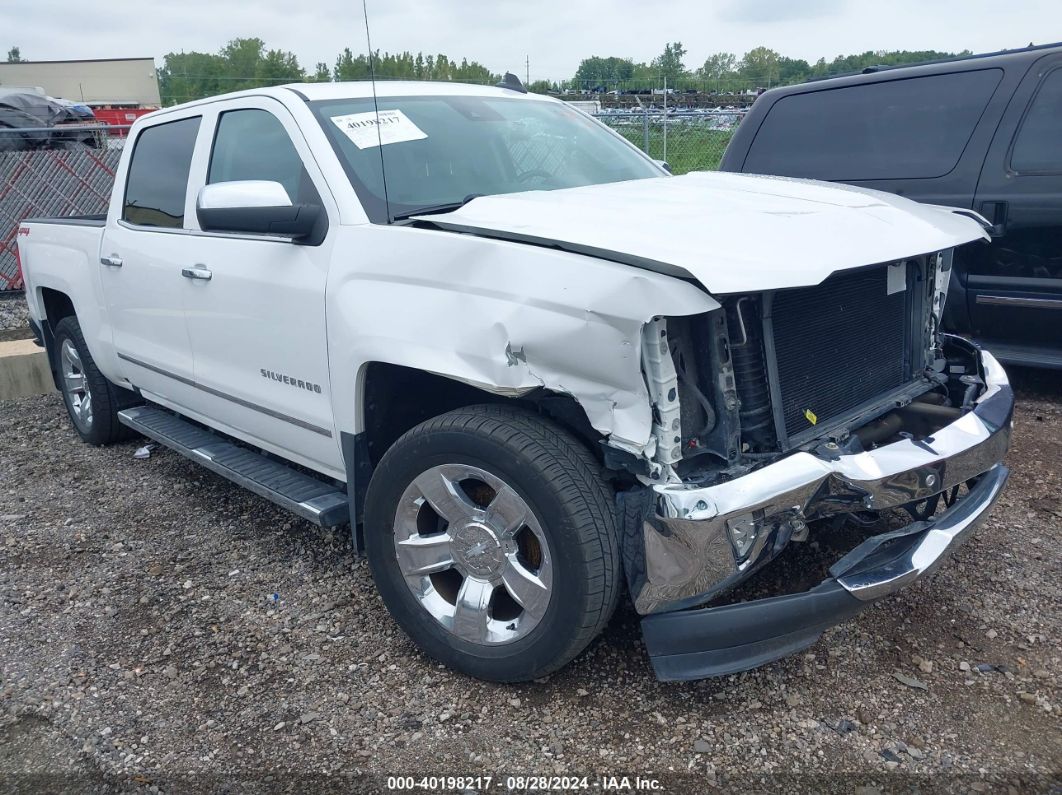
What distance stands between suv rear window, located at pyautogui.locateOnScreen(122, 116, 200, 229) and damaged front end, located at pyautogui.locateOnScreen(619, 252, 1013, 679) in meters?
2.67

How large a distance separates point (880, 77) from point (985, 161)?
937 millimetres

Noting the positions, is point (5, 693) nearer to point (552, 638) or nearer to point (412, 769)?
point (412, 769)

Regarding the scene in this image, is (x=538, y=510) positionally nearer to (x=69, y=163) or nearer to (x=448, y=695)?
(x=448, y=695)

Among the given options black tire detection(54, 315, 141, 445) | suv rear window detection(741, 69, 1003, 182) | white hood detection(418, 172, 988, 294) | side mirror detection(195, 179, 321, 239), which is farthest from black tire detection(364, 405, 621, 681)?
suv rear window detection(741, 69, 1003, 182)

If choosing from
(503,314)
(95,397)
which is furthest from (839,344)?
(95,397)

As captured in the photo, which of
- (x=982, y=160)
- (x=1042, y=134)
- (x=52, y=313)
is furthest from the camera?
(x=52, y=313)

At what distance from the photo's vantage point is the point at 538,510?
96.9 inches

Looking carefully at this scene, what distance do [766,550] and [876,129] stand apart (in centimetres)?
405

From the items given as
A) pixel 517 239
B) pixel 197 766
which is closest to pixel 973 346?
pixel 517 239

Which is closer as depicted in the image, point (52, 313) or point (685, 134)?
point (52, 313)

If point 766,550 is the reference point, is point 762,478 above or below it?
above

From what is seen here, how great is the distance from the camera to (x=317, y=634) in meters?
3.22

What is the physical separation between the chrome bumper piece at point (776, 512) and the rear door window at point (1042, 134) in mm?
3000

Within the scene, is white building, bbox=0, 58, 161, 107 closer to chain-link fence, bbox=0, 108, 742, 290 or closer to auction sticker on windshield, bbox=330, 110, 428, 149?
chain-link fence, bbox=0, 108, 742, 290
